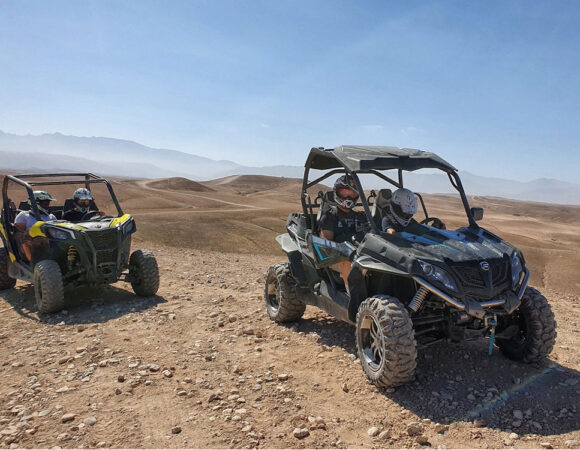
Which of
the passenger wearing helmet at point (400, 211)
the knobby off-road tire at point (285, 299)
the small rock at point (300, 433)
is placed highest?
the passenger wearing helmet at point (400, 211)

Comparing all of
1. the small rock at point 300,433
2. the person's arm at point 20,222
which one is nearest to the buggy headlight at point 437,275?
the small rock at point 300,433

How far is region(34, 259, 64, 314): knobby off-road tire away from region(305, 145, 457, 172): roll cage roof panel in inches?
175

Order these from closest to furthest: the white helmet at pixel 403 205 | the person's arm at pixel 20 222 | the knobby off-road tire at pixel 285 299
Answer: the white helmet at pixel 403 205 < the knobby off-road tire at pixel 285 299 < the person's arm at pixel 20 222

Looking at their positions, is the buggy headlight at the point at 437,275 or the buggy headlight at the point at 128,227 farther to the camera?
the buggy headlight at the point at 128,227

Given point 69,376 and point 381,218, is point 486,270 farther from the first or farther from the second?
point 69,376

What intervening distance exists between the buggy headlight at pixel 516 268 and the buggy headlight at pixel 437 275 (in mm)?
712

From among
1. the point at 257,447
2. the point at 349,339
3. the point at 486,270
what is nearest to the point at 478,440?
the point at 486,270

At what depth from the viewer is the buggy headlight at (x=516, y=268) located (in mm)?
4366

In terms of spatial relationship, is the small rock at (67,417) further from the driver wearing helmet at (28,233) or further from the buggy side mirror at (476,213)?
the buggy side mirror at (476,213)

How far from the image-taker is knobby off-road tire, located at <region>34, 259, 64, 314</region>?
6.86 metres

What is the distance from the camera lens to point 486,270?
166 inches

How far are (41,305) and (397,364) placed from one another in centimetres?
552

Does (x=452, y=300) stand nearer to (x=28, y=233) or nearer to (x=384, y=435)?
(x=384, y=435)

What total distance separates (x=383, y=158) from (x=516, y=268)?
1761mm
